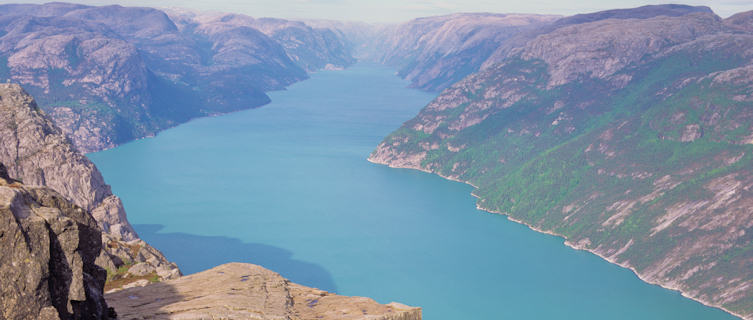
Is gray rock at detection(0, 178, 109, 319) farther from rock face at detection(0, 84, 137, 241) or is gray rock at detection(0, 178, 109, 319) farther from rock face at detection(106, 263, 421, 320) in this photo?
rock face at detection(0, 84, 137, 241)

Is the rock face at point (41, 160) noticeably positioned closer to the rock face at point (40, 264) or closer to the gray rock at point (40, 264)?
the rock face at point (40, 264)

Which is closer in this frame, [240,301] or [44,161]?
[240,301]

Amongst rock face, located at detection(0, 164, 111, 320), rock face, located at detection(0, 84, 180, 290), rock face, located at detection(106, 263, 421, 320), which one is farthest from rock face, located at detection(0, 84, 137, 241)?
rock face, located at detection(0, 164, 111, 320)

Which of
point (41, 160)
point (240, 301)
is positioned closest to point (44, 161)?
point (41, 160)

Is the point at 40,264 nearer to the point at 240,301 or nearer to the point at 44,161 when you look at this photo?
the point at 240,301

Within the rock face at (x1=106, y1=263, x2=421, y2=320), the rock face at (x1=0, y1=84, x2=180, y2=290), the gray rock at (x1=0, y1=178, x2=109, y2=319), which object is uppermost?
the gray rock at (x1=0, y1=178, x2=109, y2=319)

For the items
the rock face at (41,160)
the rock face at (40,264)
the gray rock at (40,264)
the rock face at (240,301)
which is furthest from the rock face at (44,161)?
the gray rock at (40,264)
